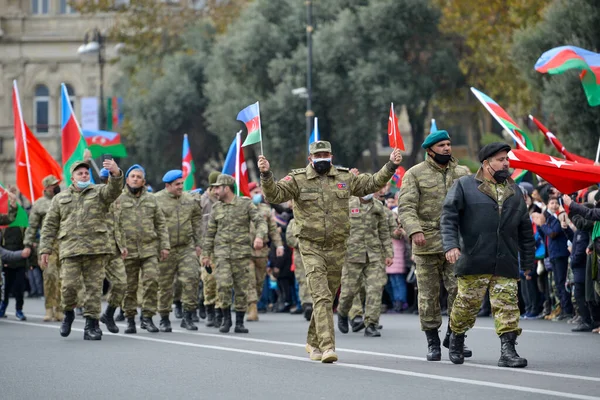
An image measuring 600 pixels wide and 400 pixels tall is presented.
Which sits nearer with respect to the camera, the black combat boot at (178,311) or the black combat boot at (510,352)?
the black combat boot at (510,352)

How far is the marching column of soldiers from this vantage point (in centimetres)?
1192

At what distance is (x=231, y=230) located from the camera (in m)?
16.5

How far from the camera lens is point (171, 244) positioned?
16844mm

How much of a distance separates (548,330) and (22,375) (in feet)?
23.6

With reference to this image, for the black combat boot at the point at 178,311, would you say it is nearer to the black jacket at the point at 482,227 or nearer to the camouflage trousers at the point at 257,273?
the camouflage trousers at the point at 257,273

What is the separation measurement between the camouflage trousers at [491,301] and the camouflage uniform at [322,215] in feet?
4.35

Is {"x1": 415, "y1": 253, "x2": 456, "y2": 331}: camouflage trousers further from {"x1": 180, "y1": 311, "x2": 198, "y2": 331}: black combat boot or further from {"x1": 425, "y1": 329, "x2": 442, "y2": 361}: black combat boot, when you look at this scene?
{"x1": 180, "y1": 311, "x2": 198, "y2": 331}: black combat boot

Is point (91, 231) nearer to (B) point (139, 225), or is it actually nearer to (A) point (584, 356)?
(B) point (139, 225)

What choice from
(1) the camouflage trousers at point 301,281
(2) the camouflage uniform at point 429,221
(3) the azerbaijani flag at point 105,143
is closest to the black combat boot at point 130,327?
(1) the camouflage trousers at point 301,281

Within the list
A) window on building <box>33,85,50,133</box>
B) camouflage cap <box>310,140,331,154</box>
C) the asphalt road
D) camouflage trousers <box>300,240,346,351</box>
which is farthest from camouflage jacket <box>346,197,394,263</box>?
window on building <box>33,85,50,133</box>

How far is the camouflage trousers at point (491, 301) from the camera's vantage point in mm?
10961

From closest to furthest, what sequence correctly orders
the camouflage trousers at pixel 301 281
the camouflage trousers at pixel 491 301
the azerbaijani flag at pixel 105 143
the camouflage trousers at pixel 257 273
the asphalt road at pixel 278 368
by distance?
the asphalt road at pixel 278 368, the camouflage trousers at pixel 491 301, the camouflage trousers at pixel 301 281, the camouflage trousers at pixel 257 273, the azerbaijani flag at pixel 105 143

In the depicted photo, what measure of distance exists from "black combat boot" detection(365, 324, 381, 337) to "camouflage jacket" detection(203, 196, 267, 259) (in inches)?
75.8

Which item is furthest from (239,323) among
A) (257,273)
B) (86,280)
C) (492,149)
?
(492,149)
